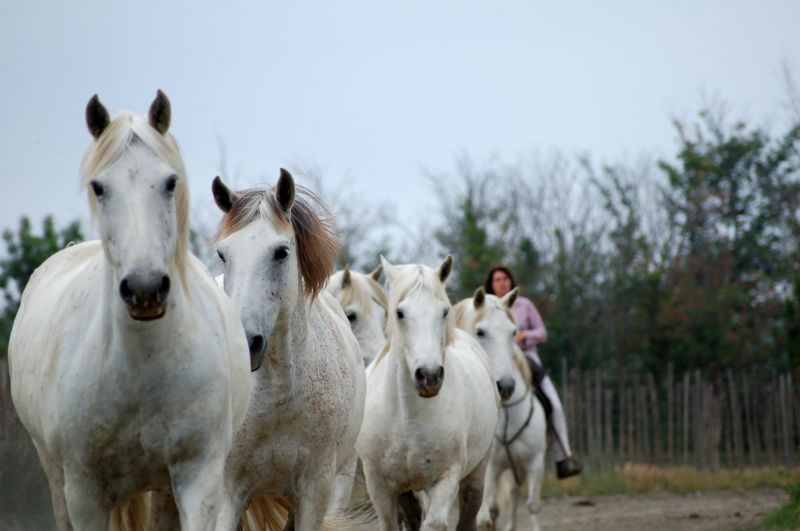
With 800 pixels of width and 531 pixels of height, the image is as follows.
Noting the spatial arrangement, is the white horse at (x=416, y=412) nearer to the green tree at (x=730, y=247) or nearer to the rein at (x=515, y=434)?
the rein at (x=515, y=434)

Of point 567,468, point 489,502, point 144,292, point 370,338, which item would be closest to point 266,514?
point 144,292

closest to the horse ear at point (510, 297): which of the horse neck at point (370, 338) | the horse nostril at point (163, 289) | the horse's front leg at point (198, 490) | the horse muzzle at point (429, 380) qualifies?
the horse neck at point (370, 338)

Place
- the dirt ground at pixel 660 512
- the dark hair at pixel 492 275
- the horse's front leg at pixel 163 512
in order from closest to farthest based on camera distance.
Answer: the horse's front leg at pixel 163 512 < the dirt ground at pixel 660 512 < the dark hair at pixel 492 275

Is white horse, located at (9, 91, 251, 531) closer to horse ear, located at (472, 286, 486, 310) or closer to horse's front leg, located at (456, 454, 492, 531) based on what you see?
horse's front leg, located at (456, 454, 492, 531)

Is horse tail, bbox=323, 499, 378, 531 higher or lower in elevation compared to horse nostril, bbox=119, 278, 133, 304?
lower

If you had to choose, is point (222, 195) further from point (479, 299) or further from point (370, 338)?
point (479, 299)

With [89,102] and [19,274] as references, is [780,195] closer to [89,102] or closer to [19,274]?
[19,274]

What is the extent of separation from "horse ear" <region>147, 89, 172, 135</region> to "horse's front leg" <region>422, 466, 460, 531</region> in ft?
11.5

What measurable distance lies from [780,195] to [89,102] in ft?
83.1

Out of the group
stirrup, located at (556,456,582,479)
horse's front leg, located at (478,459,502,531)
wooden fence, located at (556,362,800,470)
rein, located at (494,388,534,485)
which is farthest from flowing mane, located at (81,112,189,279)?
wooden fence, located at (556,362,800,470)

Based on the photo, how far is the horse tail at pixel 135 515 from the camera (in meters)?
5.02

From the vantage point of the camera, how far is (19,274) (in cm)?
2512

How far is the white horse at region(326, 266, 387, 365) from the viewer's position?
932 cm

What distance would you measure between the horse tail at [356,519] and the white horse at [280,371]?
4.09 ft
